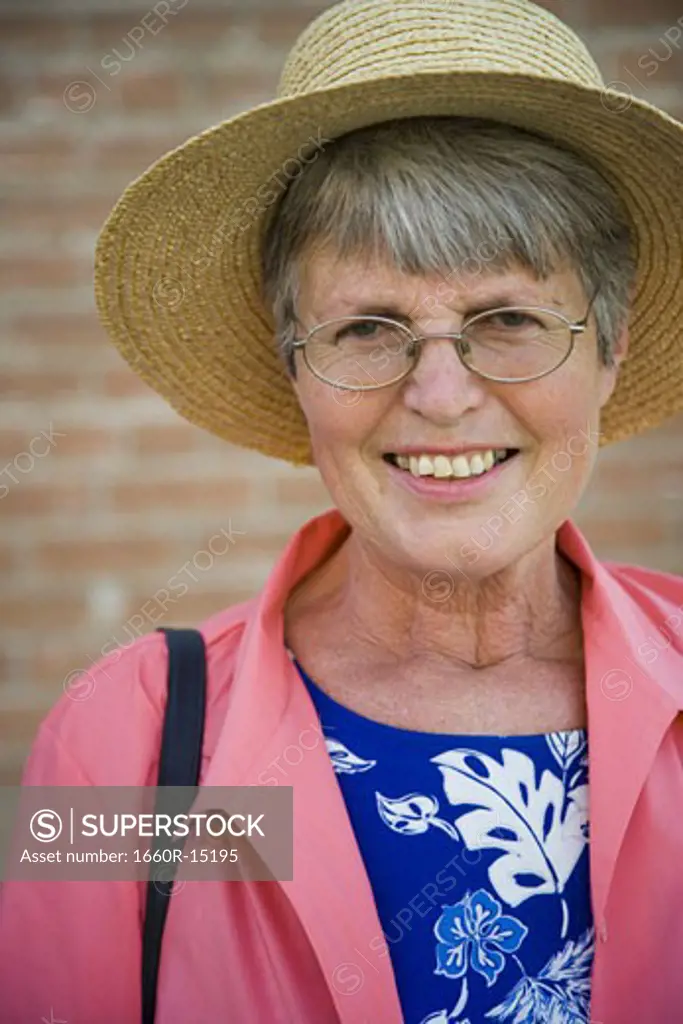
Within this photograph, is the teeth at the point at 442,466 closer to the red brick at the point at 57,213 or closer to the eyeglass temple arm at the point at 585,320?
the eyeglass temple arm at the point at 585,320

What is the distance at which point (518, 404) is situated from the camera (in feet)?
6.09

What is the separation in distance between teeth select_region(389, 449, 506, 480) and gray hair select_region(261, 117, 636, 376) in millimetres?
270

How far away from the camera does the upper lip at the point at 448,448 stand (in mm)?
1859

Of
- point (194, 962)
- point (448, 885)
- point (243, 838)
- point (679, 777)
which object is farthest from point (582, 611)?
point (194, 962)

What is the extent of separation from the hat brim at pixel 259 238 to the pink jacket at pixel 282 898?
0.62 meters

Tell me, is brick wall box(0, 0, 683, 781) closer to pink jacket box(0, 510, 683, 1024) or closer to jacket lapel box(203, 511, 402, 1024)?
jacket lapel box(203, 511, 402, 1024)

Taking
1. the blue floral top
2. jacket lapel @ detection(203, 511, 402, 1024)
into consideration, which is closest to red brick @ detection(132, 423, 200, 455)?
jacket lapel @ detection(203, 511, 402, 1024)

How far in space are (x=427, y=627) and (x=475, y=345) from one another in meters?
0.49

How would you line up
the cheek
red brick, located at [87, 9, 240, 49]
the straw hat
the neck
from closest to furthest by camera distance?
the straw hat
the cheek
the neck
red brick, located at [87, 9, 240, 49]

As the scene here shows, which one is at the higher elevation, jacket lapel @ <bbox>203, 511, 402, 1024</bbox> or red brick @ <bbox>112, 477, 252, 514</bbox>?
red brick @ <bbox>112, 477, 252, 514</bbox>

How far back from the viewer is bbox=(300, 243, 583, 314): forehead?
180cm

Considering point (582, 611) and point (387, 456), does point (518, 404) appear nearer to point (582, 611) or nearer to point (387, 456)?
point (387, 456)

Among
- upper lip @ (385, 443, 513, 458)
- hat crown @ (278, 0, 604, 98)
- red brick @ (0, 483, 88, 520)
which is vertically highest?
red brick @ (0, 483, 88, 520)

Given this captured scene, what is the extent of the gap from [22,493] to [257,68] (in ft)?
4.37
